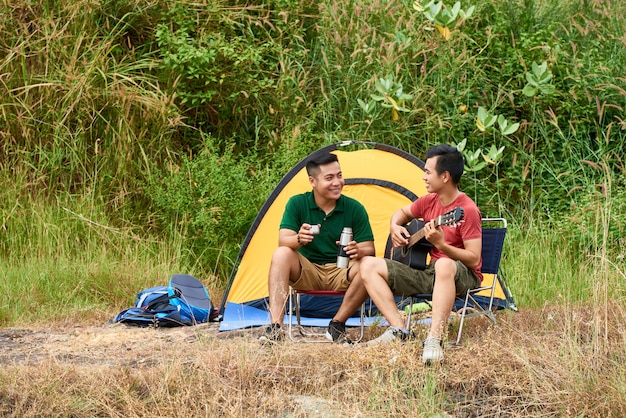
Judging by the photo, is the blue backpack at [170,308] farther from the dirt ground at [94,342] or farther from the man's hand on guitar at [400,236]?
the man's hand on guitar at [400,236]

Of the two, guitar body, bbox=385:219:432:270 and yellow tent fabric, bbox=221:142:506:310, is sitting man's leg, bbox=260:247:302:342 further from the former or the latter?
yellow tent fabric, bbox=221:142:506:310

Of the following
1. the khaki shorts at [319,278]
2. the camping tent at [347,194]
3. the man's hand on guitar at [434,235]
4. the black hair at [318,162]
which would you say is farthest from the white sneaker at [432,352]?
the camping tent at [347,194]

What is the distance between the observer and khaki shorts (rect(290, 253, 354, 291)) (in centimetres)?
564

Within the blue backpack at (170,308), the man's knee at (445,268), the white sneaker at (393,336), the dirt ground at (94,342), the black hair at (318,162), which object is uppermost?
the black hair at (318,162)

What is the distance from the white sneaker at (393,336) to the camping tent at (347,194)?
1.51 m

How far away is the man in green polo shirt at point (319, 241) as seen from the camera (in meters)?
5.49

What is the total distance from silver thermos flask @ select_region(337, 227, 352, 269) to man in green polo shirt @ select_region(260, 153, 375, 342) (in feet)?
0.08

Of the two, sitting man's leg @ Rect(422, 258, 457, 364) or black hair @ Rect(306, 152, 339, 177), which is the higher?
black hair @ Rect(306, 152, 339, 177)

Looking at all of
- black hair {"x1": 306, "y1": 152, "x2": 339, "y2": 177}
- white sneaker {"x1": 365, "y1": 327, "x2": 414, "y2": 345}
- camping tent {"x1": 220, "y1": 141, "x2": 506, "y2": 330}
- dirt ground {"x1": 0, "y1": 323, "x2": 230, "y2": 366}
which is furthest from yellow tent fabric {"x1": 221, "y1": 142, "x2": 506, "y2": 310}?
white sneaker {"x1": 365, "y1": 327, "x2": 414, "y2": 345}

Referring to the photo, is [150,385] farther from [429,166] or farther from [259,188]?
[259,188]

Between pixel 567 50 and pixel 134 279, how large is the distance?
14.8 ft

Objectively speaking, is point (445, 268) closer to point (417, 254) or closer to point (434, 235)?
point (434, 235)

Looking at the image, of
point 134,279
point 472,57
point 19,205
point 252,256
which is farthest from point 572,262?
point 19,205

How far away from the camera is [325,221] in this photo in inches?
228
